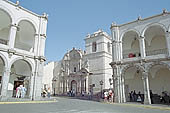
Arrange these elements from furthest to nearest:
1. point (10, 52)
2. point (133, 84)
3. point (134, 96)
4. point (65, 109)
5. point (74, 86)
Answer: point (74, 86) < point (133, 84) < point (134, 96) < point (10, 52) < point (65, 109)

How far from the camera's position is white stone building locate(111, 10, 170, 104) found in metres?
14.8

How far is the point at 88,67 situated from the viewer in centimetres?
2781

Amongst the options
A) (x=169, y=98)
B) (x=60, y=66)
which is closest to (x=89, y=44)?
(x=60, y=66)

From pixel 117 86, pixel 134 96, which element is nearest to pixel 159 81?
pixel 134 96

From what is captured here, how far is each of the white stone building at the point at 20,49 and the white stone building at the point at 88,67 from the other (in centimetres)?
1208

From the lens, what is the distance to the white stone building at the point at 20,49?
43.8 ft

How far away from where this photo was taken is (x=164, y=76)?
55.7 feet

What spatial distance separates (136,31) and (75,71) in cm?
1623

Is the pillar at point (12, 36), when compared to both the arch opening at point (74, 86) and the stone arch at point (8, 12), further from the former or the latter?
the arch opening at point (74, 86)

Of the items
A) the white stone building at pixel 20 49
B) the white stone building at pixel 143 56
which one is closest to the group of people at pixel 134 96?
the white stone building at pixel 143 56

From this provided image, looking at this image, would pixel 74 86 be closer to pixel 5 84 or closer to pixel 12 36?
pixel 5 84

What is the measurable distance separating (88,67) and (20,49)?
15.0 m

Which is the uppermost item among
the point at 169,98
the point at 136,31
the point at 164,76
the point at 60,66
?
the point at 136,31

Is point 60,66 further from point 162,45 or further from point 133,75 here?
point 162,45
